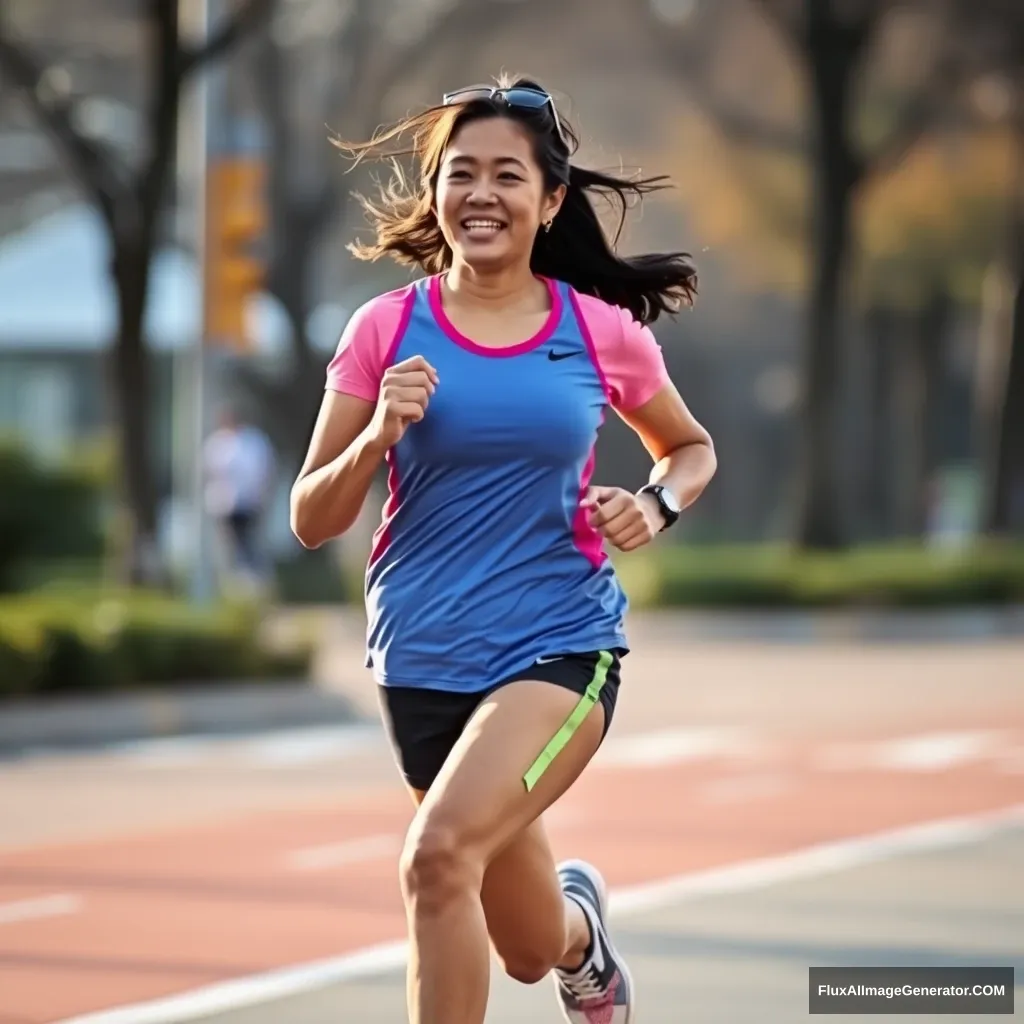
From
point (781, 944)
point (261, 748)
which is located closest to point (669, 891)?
point (781, 944)

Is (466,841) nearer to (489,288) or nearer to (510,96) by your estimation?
(489,288)

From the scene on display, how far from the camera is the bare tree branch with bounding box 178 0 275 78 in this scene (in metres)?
19.8

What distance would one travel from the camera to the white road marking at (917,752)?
44.9 ft

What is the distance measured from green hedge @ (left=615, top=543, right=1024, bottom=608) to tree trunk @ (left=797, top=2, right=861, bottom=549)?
676 millimetres

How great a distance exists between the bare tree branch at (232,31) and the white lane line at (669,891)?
32.9ft

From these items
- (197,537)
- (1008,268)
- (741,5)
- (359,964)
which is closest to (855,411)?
(741,5)

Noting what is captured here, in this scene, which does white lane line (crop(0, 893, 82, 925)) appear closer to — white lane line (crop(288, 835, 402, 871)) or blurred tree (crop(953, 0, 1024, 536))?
white lane line (crop(288, 835, 402, 871))

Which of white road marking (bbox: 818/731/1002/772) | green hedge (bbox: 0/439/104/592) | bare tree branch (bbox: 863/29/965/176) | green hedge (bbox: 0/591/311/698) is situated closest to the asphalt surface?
white road marking (bbox: 818/731/1002/772)

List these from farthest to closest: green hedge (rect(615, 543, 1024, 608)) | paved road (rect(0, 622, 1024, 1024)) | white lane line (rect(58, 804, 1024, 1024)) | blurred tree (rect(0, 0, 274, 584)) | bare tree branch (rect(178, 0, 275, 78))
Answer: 1. green hedge (rect(615, 543, 1024, 608))
2. blurred tree (rect(0, 0, 274, 584))
3. bare tree branch (rect(178, 0, 275, 78))
4. paved road (rect(0, 622, 1024, 1024))
5. white lane line (rect(58, 804, 1024, 1024))

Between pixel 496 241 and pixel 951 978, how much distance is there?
10.2 ft

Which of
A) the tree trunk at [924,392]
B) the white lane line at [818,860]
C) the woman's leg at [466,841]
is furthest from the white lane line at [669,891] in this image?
the tree trunk at [924,392]

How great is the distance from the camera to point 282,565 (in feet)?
102

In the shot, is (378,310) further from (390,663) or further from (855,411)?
(855,411)

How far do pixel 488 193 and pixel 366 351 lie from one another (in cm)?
38
